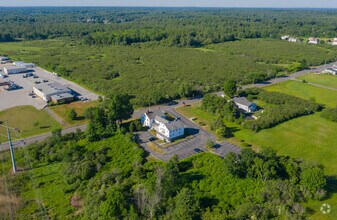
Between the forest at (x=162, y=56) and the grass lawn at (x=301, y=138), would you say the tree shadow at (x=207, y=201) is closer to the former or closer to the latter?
the grass lawn at (x=301, y=138)

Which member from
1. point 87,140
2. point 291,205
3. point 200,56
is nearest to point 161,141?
point 87,140

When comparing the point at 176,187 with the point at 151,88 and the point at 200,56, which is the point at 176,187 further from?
the point at 200,56

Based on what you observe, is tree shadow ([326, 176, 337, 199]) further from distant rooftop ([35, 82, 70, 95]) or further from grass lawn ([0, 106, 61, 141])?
distant rooftop ([35, 82, 70, 95])

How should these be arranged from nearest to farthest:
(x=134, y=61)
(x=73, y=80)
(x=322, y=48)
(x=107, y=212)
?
(x=107, y=212) → (x=73, y=80) → (x=134, y=61) → (x=322, y=48)

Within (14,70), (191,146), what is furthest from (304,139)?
(14,70)

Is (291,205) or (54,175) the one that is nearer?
(291,205)

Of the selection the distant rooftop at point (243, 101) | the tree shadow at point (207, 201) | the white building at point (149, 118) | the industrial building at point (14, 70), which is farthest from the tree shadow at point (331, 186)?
the industrial building at point (14, 70)

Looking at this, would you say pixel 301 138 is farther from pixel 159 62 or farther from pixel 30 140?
pixel 159 62

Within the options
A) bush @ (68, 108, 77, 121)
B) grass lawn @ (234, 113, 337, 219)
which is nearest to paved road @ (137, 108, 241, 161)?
grass lawn @ (234, 113, 337, 219)
